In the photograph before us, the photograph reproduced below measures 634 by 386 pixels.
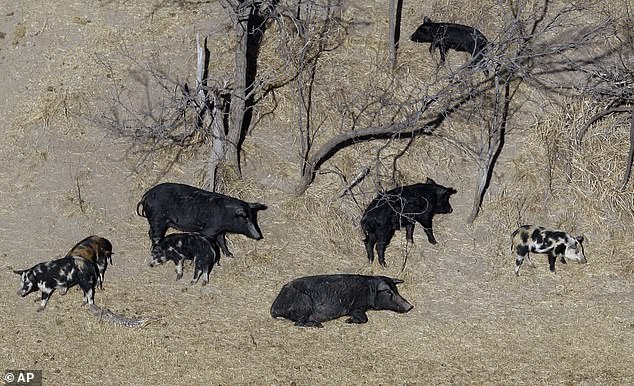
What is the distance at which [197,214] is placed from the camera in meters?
16.4

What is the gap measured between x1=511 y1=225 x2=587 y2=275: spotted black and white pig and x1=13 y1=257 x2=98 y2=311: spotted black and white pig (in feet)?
21.4

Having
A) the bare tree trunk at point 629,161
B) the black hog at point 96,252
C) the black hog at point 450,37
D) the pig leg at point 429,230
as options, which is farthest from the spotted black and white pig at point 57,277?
the bare tree trunk at point 629,161

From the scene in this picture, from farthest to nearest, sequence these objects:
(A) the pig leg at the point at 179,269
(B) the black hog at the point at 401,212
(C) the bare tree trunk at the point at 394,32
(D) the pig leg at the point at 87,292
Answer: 1. (C) the bare tree trunk at the point at 394,32
2. (B) the black hog at the point at 401,212
3. (A) the pig leg at the point at 179,269
4. (D) the pig leg at the point at 87,292

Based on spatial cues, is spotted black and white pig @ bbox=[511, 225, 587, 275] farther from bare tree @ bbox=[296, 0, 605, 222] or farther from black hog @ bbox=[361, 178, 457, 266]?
black hog @ bbox=[361, 178, 457, 266]

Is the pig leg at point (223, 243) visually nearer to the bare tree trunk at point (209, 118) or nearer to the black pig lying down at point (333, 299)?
the bare tree trunk at point (209, 118)

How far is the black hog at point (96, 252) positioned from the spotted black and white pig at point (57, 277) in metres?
0.44

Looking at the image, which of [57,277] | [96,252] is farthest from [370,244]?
[57,277]

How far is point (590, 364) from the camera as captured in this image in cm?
1423

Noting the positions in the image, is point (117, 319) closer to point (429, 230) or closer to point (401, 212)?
point (401, 212)

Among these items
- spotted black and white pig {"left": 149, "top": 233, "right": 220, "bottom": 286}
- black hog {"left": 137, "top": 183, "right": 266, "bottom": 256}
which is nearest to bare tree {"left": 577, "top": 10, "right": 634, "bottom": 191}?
black hog {"left": 137, "top": 183, "right": 266, "bottom": 256}

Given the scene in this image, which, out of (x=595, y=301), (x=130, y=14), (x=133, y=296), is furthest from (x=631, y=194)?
(x=130, y=14)

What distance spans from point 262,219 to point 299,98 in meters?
2.14

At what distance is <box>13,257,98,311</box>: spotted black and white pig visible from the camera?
47.7 ft

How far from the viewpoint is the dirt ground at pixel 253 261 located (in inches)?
547
